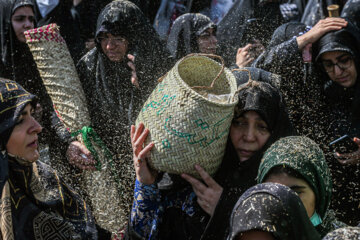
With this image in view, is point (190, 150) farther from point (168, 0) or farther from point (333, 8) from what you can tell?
point (168, 0)

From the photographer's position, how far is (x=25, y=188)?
2467 mm

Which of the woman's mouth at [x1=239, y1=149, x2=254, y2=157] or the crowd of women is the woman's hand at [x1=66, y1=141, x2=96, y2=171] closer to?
the crowd of women

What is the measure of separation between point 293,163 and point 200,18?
9.36ft

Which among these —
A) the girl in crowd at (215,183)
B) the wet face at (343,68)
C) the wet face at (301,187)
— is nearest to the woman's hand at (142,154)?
the girl in crowd at (215,183)

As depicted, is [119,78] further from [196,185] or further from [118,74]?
[196,185]

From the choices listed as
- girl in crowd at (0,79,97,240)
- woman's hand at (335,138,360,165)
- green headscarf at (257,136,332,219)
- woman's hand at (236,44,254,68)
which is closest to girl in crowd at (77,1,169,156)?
woman's hand at (236,44,254,68)

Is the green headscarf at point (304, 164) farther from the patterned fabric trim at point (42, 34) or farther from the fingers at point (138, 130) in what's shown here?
the patterned fabric trim at point (42, 34)

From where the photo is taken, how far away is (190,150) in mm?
2246

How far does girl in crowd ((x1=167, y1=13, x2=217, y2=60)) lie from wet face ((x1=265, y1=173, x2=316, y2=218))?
2615 mm

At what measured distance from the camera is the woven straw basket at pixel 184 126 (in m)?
2.21

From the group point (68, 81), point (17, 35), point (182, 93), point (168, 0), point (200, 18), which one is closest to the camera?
point (182, 93)

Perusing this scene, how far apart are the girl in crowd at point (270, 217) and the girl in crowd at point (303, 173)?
39cm

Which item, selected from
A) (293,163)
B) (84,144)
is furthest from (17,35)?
(293,163)

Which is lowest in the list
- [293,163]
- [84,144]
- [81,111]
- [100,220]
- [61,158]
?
[100,220]
